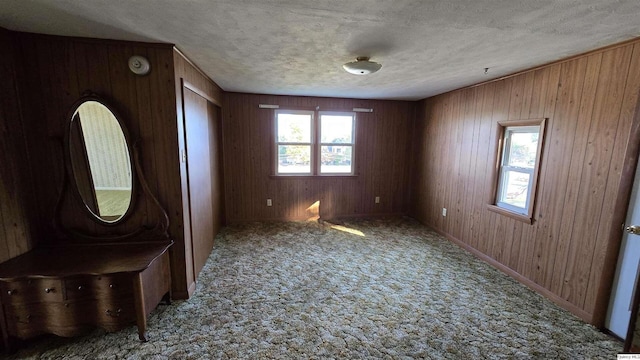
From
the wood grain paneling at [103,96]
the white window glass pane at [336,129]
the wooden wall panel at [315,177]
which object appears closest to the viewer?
the wood grain paneling at [103,96]

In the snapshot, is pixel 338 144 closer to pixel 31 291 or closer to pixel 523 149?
pixel 523 149

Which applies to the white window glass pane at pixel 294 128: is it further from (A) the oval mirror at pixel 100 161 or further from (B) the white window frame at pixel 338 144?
(A) the oval mirror at pixel 100 161

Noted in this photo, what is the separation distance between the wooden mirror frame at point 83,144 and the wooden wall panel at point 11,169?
274 mm

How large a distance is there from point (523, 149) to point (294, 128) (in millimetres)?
3275

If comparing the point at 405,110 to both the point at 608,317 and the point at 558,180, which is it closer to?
the point at 558,180

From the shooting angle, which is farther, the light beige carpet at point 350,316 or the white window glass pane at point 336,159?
the white window glass pane at point 336,159

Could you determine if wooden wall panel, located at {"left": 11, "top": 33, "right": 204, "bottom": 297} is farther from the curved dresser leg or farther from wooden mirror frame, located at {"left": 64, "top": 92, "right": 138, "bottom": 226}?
the curved dresser leg

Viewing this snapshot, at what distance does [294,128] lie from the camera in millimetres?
4574

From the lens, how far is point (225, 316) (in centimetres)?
221

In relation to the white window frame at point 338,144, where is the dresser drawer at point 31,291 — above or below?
below

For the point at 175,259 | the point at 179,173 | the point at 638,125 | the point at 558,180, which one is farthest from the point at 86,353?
the point at 638,125

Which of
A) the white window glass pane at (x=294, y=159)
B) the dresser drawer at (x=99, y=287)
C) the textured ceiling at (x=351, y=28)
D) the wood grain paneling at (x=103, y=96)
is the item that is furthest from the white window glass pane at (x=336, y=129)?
the dresser drawer at (x=99, y=287)

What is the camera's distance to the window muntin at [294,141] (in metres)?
4.53

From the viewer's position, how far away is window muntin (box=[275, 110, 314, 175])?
453 cm
